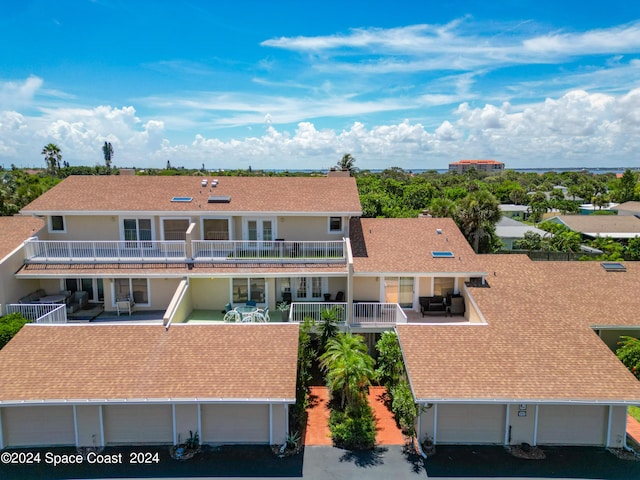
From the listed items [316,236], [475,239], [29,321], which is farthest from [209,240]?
[475,239]

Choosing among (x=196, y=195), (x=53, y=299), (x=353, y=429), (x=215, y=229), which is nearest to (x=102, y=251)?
(x=53, y=299)

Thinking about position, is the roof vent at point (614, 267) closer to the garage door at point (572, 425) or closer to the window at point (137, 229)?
the garage door at point (572, 425)

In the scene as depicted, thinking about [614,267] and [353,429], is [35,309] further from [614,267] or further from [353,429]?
[614,267]

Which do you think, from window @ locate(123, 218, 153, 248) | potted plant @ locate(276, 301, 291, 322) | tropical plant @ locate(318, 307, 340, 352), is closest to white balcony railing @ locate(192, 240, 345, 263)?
potted plant @ locate(276, 301, 291, 322)

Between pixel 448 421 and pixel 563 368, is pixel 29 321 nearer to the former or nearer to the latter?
pixel 448 421

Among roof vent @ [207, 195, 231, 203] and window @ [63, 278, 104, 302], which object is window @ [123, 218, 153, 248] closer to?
window @ [63, 278, 104, 302]

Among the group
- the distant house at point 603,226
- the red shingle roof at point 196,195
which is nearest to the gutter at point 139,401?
the red shingle roof at point 196,195
